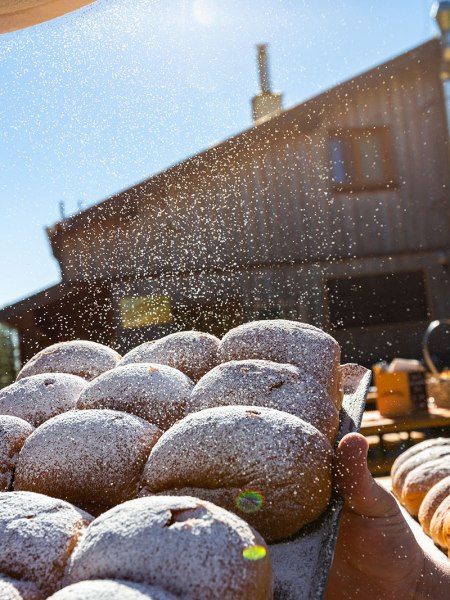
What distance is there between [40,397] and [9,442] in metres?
0.23

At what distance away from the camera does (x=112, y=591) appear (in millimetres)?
768

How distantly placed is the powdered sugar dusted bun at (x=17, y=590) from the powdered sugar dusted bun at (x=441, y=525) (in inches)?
65.4

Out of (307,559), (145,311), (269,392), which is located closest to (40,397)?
(269,392)

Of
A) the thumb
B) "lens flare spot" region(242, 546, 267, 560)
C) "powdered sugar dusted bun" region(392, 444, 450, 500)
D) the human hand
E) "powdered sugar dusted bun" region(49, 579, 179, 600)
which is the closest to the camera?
"powdered sugar dusted bun" region(49, 579, 179, 600)

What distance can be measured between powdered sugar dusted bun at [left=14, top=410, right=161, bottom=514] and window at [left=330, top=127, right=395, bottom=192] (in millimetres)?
8335

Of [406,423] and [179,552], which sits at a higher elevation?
[179,552]

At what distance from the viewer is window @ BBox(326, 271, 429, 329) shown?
9352 millimetres

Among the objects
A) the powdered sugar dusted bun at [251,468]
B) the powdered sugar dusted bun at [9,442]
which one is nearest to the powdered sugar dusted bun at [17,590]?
the powdered sugar dusted bun at [251,468]

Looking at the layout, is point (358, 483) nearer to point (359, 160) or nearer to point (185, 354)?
point (185, 354)

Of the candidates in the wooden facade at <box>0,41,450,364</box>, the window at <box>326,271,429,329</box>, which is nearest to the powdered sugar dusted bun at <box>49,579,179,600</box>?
the wooden facade at <box>0,41,450,364</box>

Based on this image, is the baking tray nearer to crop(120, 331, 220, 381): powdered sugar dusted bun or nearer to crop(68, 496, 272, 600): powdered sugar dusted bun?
crop(68, 496, 272, 600): powdered sugar dusted bun

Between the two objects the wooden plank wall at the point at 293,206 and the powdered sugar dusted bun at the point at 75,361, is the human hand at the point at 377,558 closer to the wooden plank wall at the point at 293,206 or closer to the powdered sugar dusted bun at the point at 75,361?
the powdered sugar dusted bun at the point at 75,361

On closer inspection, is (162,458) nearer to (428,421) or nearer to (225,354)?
(225,354)

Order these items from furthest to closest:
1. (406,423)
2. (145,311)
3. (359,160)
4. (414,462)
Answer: (359,160) → (145,311) → (406,423) → (414,462)
